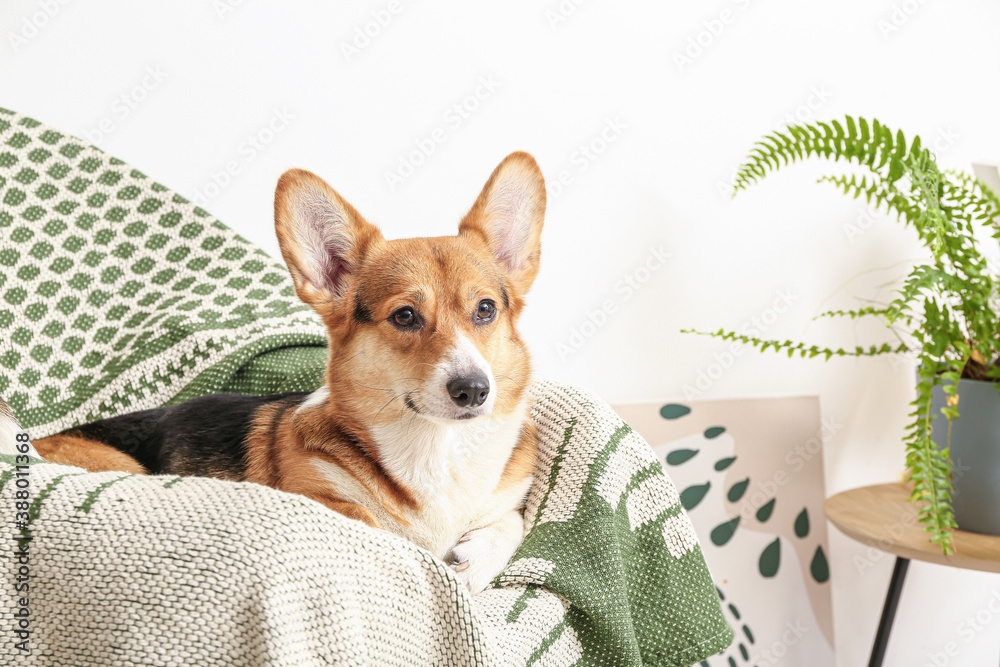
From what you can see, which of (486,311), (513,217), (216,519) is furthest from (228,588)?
(513,217)

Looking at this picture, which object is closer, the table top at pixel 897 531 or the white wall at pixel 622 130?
the table top at pixel 897 531

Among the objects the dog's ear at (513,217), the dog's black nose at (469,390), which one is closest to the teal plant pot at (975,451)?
the dog's ear at (513,217)

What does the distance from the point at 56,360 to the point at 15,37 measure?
72cm

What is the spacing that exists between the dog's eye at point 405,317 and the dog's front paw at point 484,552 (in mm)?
285

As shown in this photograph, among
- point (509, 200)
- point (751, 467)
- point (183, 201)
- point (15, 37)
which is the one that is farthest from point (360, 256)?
point (751, 467)

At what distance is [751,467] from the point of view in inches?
83.7

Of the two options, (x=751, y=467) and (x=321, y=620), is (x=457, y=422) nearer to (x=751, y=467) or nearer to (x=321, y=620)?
(x=321, y=620)

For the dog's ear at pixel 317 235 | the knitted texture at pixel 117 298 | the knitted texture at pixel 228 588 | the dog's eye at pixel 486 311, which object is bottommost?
the knitted texture at pixel 117 298

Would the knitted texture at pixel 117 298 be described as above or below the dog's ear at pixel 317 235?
below

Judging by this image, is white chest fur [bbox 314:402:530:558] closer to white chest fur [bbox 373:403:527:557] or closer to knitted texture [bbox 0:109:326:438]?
white chest fur [bbox 373:403:527:557]

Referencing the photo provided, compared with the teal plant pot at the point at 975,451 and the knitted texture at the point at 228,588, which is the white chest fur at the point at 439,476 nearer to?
the knitted texture at the point at 228,588

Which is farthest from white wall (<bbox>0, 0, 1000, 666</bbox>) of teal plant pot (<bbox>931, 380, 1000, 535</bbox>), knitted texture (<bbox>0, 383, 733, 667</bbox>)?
knitted texture (<bbox>0, 383, 733, 667</bbox>)

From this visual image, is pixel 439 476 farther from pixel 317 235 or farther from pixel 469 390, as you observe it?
pixel 317 235

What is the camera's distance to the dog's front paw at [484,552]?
96 cm
